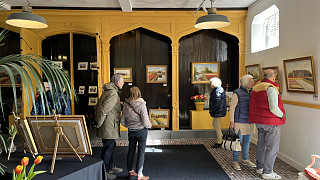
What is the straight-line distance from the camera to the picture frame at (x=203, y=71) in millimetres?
7613

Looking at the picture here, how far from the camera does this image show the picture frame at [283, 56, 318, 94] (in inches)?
165

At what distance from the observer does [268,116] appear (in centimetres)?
397

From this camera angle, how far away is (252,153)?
5633 mm

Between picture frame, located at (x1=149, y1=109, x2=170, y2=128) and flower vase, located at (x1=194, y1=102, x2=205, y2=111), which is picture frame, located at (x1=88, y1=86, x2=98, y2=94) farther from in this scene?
flower vase, located at (x1=194, y1=102, x2=205, y2=111)

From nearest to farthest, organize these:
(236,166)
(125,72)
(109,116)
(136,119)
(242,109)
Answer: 1. (136,119)
2. (109,116)
3. (242,109)
4. (236,166)
5. (125,72)

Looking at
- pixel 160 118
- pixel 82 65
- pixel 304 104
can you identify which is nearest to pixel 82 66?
pixel 82 65

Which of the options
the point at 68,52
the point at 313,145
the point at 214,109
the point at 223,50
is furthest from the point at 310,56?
the point at 68,52

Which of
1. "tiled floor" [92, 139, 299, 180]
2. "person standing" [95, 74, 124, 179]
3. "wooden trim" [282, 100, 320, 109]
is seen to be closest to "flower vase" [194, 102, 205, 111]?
"tiled floor" [92, 139, 299, 180]

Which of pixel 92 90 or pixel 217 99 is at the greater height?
pixel 92 90

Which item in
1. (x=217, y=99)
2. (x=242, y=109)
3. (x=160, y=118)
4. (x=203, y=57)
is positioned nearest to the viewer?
(x=242, y=109)

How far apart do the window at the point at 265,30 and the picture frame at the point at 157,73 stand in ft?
8.73

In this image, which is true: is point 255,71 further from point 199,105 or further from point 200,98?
point 199,105

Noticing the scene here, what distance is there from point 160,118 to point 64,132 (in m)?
5.17

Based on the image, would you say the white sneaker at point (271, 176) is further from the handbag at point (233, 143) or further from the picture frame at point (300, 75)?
the picture frame at point (300, 75)
